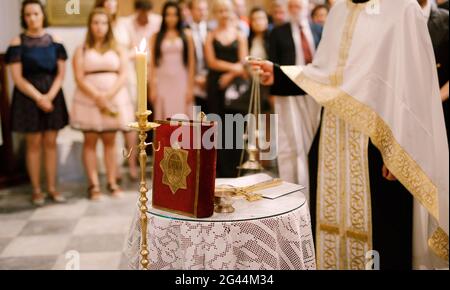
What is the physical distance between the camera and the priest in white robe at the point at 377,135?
267 cm

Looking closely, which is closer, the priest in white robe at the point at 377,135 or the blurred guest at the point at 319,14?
the priest in white robe at the point at 377,135

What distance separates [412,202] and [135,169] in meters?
3.30

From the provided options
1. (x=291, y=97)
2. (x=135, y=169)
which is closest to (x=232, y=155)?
(x=135, y=169)

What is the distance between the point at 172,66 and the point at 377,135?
114 inches

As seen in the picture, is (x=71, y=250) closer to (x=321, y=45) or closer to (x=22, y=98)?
(x=22, y=98)

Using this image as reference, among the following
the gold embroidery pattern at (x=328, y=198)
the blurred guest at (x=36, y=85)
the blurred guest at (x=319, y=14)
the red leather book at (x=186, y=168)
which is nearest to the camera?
the red leather book at (x=186, y=168)

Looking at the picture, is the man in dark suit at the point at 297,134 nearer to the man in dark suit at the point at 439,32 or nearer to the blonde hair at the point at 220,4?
the man in dark suit at the point at 439,32

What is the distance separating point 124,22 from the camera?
18.8 ft

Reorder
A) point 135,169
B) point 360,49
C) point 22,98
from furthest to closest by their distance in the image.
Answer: point 135,169
point 22,98
point 360,49

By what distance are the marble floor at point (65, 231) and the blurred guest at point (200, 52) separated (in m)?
1.04

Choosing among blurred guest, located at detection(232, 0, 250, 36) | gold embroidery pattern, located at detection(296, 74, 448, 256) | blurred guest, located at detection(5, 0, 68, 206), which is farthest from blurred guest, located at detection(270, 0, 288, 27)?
gold embroidery pattern, located at detection(296, 74, 448, 256)

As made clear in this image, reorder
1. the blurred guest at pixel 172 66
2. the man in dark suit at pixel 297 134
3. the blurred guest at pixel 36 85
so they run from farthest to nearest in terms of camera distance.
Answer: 1. the blurred guest at pixel 172 66
2. the blurred guest at pixel 36 85
3. the man in dark suit at pixel 297 134

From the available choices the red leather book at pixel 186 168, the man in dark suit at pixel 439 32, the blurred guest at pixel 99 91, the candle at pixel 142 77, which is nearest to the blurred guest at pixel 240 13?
the blurred guest at pixel 99 91

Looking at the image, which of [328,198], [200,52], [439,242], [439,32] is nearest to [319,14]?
[200,52]
